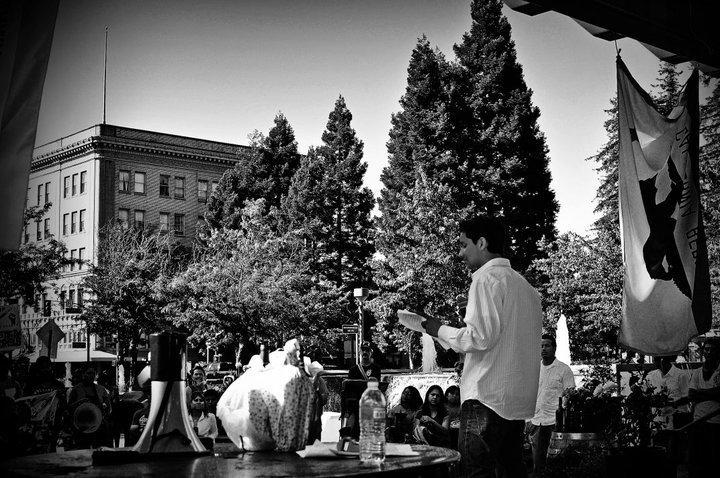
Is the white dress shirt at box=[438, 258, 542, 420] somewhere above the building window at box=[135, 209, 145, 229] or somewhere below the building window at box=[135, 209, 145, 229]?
below

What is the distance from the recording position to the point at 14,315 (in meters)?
18.7

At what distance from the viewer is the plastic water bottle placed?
11.4 feet

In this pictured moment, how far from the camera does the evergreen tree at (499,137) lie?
46.2 meters

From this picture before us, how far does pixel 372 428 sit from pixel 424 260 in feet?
123

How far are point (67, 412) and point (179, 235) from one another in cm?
5880

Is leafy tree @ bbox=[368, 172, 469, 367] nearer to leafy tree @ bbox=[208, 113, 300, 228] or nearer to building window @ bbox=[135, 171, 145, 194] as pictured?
leafy tree @ bbox=[208, 113, 300, 228]

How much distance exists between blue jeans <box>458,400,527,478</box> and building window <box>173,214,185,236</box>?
223 feet

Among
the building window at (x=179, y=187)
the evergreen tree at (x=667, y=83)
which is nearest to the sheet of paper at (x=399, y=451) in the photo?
the evergreen tree at (x=667, y=83)

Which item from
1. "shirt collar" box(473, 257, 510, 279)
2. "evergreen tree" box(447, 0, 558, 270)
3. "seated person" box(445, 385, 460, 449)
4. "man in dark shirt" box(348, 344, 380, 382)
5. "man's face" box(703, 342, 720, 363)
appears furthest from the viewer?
"evergreen tree" box(447, 0, 558, 270)

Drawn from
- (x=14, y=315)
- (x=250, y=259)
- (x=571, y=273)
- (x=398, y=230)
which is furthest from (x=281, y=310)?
(x=14, y=315)

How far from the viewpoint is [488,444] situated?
4305 millimetres

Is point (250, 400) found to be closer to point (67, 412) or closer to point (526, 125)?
point (67, 412)

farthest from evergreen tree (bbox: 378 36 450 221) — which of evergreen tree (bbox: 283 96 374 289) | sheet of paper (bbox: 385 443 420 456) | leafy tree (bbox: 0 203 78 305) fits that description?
sheet of paper (bbox: 385 443 420 456)

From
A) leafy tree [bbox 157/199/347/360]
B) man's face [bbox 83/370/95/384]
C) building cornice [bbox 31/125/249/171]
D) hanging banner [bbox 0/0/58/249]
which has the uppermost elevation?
building cornice [bbox 31/125/249/171]
